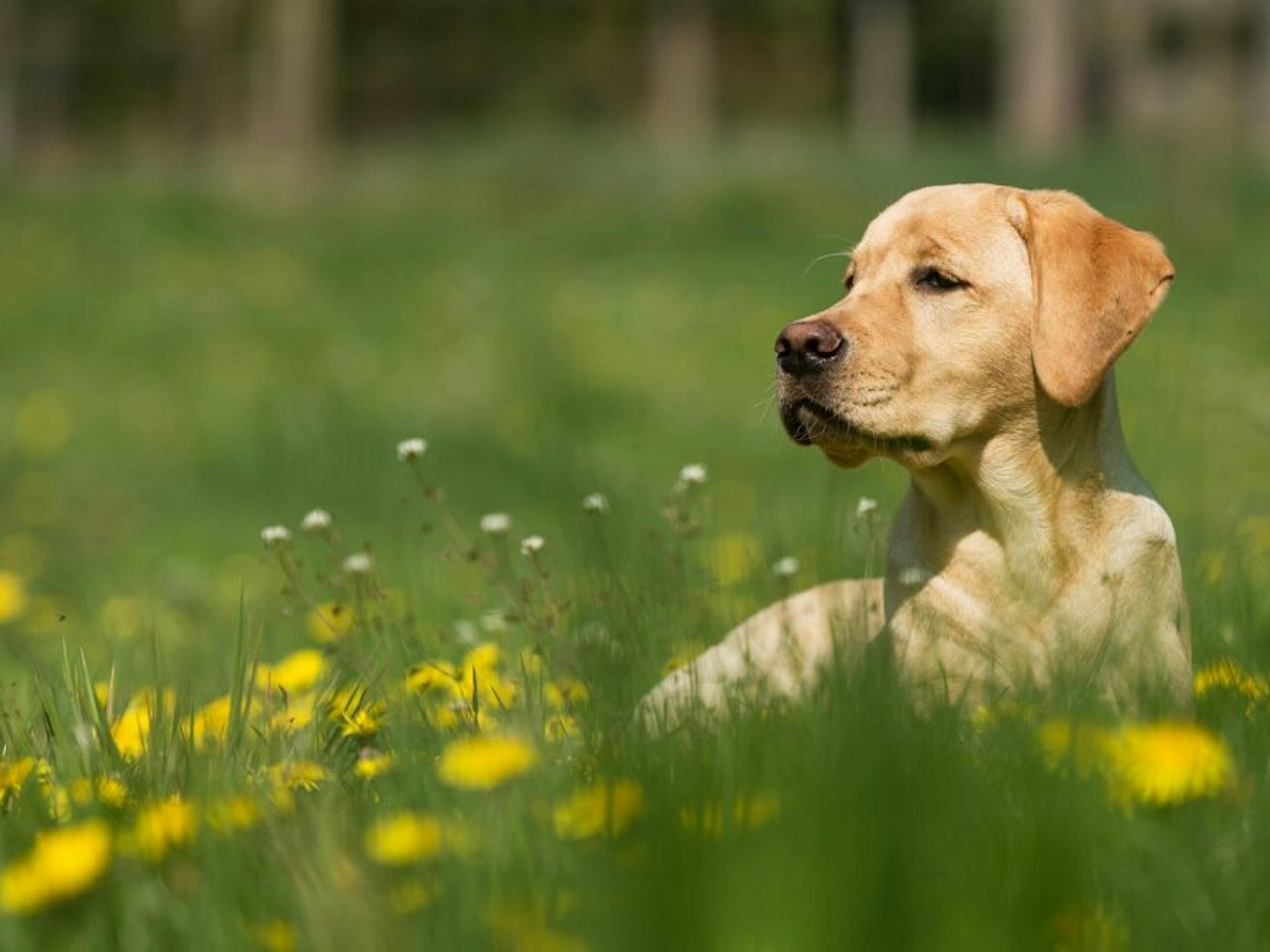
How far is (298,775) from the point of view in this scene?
2.56 metres

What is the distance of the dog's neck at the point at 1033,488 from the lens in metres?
3.55

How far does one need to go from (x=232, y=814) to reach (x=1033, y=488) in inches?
80.4

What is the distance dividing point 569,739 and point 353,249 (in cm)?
1409

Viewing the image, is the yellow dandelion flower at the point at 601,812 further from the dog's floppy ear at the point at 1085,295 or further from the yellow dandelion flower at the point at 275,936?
the dog's floppy ear at the point at 1085,295

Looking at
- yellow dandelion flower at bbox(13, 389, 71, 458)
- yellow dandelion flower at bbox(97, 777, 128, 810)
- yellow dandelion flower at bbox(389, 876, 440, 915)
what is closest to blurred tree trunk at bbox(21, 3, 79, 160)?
yellow dandelion flower at bbox(13, 389, 71, 458)

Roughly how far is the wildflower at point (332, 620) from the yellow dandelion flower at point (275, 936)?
3.65 feet

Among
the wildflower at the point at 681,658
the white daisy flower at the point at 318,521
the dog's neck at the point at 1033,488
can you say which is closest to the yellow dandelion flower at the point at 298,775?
the wildflower at the point at 681,658

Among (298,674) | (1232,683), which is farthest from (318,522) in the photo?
(1232,683)

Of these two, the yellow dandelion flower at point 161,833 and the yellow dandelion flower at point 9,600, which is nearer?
the yellow dandelion flower at point 161,833

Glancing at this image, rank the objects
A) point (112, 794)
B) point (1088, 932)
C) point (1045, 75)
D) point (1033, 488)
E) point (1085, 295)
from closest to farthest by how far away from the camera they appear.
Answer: point (1088, 932) < point (112, 794) < point (1085, 295) < point (1033, 488) < point (1045, 75)

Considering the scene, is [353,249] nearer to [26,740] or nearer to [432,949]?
[26,740]

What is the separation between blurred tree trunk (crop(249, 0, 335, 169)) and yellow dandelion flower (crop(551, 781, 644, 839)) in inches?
709

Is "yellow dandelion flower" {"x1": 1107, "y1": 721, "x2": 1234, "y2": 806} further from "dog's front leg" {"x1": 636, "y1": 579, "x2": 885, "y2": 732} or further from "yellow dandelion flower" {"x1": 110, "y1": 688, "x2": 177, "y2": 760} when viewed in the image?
"yellow dandelion flower" {"x1": 110, "y1": 688, "x2": 177, "y2": 760}

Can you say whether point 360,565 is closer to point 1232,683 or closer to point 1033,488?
point 1033,488
